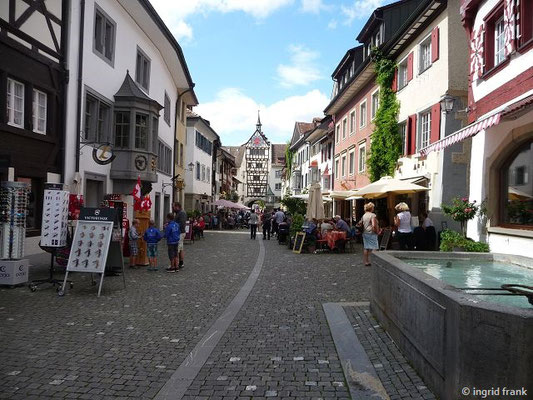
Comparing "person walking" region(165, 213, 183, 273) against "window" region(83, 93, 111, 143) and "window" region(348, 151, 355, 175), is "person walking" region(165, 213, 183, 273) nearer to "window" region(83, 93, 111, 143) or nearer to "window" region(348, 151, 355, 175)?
"window" region(83, 93, 111, 143)

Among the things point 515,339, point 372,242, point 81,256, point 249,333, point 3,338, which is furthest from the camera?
point 372,242

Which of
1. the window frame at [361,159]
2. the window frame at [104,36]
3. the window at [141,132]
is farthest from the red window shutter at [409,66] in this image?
the window frame at [104,36]

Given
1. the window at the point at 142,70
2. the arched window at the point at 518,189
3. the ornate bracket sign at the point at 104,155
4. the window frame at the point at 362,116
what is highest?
the window at the point at 142,70

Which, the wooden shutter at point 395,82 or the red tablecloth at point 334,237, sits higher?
the wooden shutter at point 395,82

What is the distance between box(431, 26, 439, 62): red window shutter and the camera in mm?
15998

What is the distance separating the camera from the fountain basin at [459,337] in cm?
302

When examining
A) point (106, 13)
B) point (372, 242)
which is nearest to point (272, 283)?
point (372, 242)

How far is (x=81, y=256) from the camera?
8.66m

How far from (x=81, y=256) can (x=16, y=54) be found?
6302 millimetres

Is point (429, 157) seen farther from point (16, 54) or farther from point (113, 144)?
point (16, 54)

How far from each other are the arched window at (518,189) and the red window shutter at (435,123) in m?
5.80

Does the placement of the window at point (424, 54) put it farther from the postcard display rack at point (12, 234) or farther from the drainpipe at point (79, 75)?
the postcard display rack at point (12, 234)

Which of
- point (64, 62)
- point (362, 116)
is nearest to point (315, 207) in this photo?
point (362, 116)

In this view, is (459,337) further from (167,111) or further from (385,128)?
(167,111)
